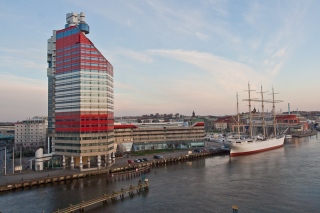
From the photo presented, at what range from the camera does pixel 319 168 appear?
62781 millimetres

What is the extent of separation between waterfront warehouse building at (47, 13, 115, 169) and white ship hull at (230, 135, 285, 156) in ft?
156

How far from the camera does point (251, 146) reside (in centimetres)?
10138

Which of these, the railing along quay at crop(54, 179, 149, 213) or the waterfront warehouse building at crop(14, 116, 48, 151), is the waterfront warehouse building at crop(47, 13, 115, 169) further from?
the waterfront warehouse building at crop(14, 116, 48, 151)

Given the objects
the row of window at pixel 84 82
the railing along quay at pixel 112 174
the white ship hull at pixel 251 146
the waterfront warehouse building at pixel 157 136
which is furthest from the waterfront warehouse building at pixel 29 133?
the white ship hull at pixel 251 146

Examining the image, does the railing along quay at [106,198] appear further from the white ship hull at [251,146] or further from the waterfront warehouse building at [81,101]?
the white ship hull at [251,146]

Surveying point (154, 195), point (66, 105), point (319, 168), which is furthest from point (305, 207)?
point (66, 105)

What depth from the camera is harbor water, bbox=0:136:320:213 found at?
38.2 meters

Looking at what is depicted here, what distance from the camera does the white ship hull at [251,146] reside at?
95.7 meters

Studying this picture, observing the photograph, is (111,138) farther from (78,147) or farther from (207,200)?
(207,200)

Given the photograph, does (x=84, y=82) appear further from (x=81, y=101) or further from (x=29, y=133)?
(x=29, y=133)

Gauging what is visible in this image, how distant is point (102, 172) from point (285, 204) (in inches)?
1530

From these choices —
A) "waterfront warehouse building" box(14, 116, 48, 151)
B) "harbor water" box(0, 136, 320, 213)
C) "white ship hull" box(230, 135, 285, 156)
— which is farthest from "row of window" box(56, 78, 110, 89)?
"waterfront warehouse building" box(14, 116, 48, 151)

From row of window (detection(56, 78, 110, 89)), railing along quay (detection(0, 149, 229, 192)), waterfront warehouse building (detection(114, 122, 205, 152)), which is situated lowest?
railing along quay (detection(0, 149, 229, 192))

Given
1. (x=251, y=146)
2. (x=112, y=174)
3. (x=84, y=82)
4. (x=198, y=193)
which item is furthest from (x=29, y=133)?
(x=198, y=193)
